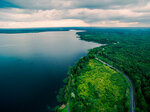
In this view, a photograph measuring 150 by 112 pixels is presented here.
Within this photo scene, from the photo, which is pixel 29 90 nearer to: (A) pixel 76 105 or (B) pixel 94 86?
(A) pixel 76 105

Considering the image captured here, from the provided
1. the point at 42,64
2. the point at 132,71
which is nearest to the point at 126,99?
the point at 132,71

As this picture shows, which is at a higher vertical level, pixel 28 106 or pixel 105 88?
pixel 105 88

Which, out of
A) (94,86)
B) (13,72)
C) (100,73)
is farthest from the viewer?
(13,72)

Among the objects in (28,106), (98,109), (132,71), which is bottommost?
(28,106)

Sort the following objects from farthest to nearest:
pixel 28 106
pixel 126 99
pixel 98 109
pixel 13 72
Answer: pixel 13 72
pixel 28 106
pixel 126 99
pixel 98 109

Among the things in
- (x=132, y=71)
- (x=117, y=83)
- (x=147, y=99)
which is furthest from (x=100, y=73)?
(x=147, y=99)

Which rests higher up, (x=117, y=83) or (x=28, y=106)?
(x=117, y=83)

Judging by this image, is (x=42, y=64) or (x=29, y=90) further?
(x=42, y=64)

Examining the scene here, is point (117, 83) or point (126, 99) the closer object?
point (126, 99)

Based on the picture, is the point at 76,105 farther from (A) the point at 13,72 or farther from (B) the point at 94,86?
(A) the point at 13,72
